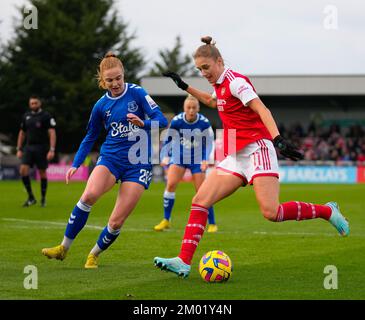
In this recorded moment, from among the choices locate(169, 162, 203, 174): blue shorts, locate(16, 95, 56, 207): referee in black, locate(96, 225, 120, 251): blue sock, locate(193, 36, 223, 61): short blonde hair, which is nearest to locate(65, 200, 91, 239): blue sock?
locate(96, 225, 120, 251): blue sock

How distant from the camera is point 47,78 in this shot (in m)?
53.3

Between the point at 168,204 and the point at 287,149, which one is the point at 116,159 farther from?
the point at 168,204

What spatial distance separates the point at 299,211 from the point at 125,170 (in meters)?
1.95

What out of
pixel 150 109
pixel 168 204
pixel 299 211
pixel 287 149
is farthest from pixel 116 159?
pixel 168 204

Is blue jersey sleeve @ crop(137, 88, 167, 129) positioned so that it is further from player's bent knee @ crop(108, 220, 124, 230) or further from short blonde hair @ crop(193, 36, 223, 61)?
player's bent knee @ crop(108, 220, 124, 230)

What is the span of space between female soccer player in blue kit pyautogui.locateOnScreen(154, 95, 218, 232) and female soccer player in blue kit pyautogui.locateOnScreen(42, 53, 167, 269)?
17.0ft

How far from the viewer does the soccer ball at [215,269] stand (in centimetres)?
805

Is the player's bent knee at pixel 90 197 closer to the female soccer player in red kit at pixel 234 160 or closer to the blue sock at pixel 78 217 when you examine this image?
the blue sock at pixel 78 217

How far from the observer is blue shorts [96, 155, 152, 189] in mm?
9047

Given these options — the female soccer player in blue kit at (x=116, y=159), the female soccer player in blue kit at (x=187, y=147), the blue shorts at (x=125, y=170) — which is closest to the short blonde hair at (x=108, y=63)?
the female soccer player in blue kit at (x=116, y=159)

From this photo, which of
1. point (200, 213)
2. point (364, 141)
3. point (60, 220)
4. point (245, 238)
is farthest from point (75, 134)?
point (200, 213)

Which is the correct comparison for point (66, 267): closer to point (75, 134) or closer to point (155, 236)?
point (155, 236)

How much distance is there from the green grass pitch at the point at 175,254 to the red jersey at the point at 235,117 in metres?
1.37
